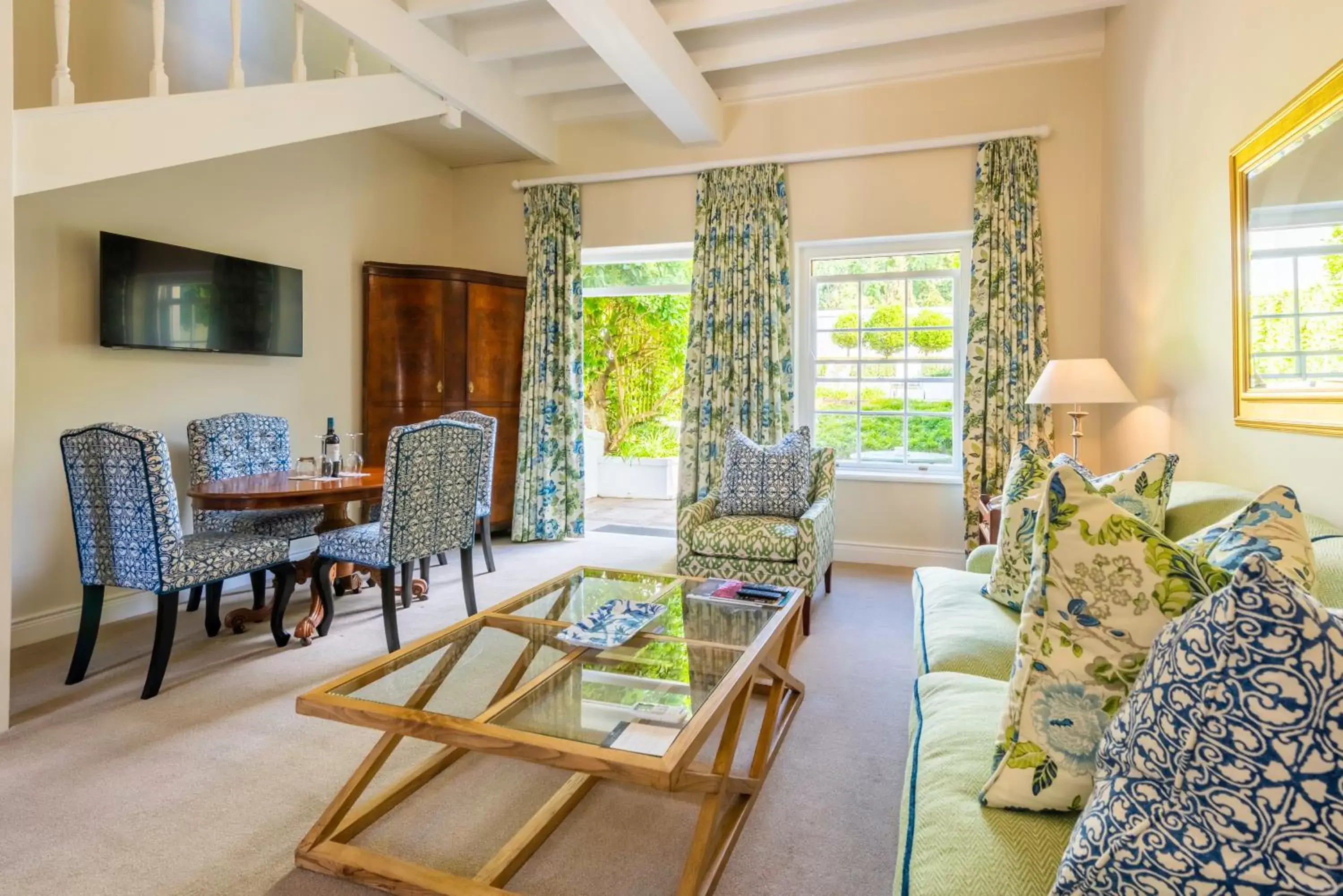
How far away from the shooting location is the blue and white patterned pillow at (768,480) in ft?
12.1

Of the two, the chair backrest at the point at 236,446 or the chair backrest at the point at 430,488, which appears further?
the chair backrest at the point at 236,446

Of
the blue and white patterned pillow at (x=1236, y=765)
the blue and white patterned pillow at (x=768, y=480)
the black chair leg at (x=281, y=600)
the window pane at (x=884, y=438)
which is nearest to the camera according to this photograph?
the blue and white patterned pillow at (x=1236, y=765)

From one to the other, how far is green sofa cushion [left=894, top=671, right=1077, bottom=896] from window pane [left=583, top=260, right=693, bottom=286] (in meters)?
4.44

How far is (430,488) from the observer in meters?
3.00

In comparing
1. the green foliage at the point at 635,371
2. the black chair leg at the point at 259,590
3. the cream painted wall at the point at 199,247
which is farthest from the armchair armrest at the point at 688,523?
the green foliage at the point at 635,371

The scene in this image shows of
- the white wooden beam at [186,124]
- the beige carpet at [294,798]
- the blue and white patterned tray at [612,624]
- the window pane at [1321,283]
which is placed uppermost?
the white wooden beam at [186,124]

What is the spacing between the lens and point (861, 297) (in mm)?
4641

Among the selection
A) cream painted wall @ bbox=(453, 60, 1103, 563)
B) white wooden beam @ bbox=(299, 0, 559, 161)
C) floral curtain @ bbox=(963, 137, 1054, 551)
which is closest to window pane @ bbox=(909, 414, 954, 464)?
cream painted wall @ bbox=(453, 60, 1103, 563)

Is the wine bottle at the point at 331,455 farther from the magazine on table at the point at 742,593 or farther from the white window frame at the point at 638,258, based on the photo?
the white window frame at the point at 638,258

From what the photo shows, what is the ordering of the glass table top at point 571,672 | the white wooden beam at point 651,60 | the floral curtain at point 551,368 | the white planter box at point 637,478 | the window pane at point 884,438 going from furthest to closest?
the white planter box at point 637,478 < the floral curtain at point 551,368 < the window pane at point 884,438 < the white wooden beam at point 651,60 < the glass table top at point 571,672

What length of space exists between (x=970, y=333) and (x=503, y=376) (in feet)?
10.5

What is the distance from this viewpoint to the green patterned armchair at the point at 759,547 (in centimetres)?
326

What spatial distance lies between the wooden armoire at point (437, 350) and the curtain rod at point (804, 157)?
33.4 inches

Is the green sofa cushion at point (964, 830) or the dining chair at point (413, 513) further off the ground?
the dining chair at point (413, 513)
